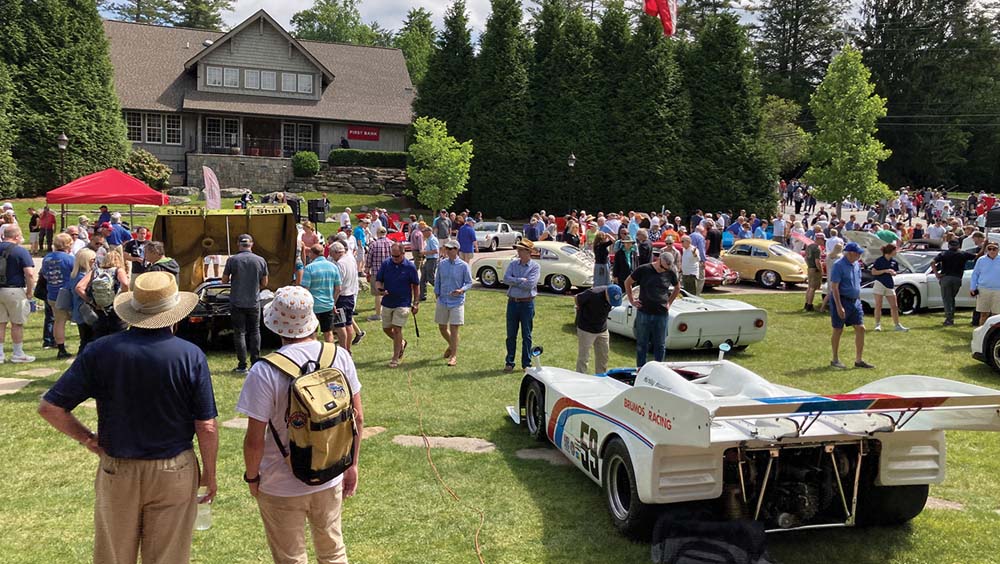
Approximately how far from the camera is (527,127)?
38469 mm

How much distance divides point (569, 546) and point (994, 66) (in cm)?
6806

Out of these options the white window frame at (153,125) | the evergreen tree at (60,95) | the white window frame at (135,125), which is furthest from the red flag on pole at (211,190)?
the white window frame at (153,125)

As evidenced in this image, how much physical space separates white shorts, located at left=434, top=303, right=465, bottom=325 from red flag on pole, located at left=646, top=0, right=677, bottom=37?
2738 cm

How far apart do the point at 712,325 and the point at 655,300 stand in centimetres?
268

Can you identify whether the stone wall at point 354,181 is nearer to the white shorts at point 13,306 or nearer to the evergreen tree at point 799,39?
the white shorts at point 13,306

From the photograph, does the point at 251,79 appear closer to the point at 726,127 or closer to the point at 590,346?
the point at 726,127

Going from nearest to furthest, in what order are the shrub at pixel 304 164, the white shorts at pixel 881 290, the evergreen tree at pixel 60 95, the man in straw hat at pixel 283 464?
the man in straw hat at pixel 283 464 → the white shorts at pixel 881 290 → the evergreen tree at pixel 60 95 → the shrub at pixel 304 164

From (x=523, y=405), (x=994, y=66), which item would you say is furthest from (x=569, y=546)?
(x=994, y=66)

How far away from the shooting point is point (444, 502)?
6.30 m

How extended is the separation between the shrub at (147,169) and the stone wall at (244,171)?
1761 millimetres

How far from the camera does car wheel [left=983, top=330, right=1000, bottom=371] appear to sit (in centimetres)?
1148

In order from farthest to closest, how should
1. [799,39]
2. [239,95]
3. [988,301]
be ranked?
1. [799,39]
2. [239,95]
3. [988,301]

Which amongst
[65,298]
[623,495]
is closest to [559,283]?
[65,298]

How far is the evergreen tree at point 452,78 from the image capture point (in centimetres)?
3862
